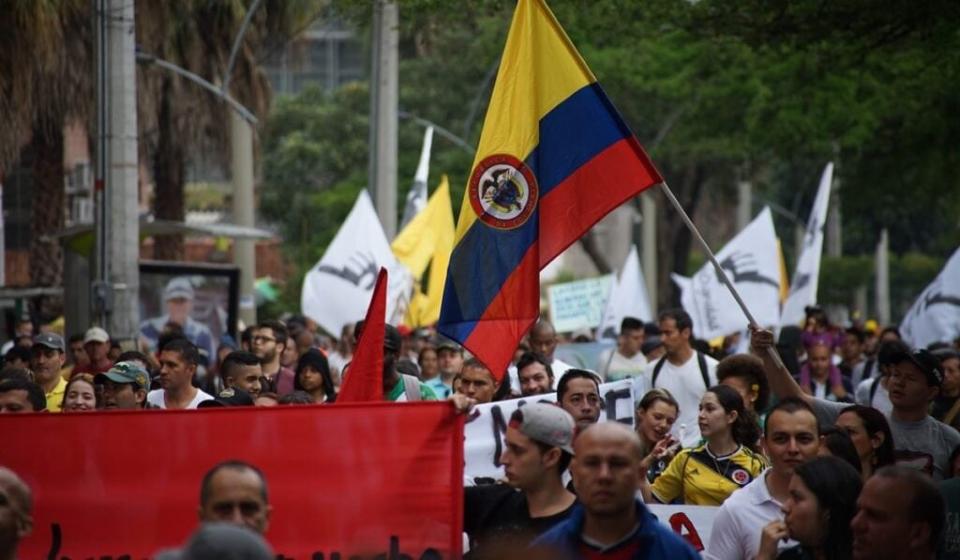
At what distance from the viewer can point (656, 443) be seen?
8914 millimetres

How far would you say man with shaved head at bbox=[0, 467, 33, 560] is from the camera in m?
5.49

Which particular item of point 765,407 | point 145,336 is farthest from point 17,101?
point 765,407

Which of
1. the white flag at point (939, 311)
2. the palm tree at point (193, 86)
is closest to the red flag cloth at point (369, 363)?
the white flag at point (939, 311)

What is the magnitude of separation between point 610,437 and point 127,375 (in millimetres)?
4796

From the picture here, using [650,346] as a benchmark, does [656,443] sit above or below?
above

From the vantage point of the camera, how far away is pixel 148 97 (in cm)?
2366

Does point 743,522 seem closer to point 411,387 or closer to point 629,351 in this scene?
point 411,387

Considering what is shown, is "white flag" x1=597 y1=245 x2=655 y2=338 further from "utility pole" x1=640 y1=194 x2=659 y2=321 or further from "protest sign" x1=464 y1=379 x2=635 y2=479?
"utility pole" x1=640 y1=194 x2=659 y2=321

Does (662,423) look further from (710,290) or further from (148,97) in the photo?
(148,97)

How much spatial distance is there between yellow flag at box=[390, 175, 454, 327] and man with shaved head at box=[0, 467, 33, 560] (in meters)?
17.0

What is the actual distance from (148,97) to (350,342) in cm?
752

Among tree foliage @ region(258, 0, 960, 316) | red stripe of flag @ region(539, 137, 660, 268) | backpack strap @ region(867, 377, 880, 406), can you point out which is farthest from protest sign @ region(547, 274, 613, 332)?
red stripe of flag @ region(539, 137, 660, 268)

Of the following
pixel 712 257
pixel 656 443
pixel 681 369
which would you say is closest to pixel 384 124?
pixel 681 369

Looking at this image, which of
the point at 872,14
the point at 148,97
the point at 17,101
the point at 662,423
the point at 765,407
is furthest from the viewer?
the point at 148,97
